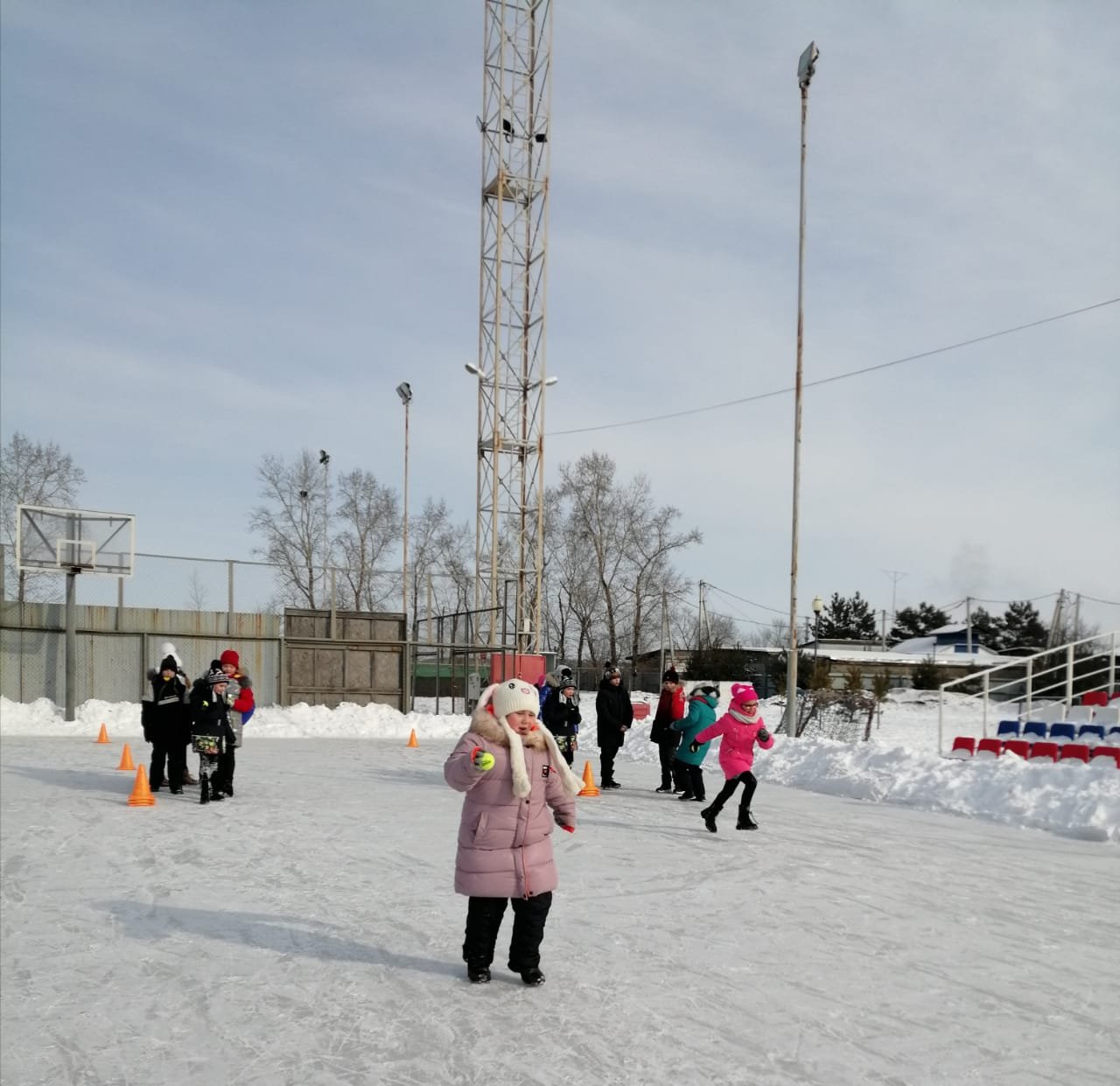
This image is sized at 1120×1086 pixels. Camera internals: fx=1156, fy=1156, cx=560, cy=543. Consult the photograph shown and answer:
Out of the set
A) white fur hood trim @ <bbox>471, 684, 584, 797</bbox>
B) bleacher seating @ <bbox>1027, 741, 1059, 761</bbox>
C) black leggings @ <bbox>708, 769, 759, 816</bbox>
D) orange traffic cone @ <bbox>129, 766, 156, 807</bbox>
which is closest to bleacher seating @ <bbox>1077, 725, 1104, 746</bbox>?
bleacher seating @ <bbox>1027, 741, 1059, 761</bbox>

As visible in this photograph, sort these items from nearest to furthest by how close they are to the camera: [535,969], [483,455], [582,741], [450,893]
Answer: [535,969]
[450,893]
[582,741]
[483,455]

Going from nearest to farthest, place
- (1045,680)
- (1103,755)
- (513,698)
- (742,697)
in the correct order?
(513,698) < (742,697) < (1103,755) < (1045,680)

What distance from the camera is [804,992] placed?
553 cm

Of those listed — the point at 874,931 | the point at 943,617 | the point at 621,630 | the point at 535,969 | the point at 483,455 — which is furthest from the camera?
the point at 943,617

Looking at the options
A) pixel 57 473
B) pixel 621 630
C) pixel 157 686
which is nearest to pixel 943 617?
pixel 621 630

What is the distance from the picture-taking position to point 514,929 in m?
5.47

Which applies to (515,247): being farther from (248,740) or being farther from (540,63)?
(248,740)

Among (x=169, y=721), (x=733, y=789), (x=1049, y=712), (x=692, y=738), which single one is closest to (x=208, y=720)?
(x=169, y=721)

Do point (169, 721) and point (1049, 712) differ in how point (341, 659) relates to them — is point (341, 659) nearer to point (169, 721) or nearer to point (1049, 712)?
point (1049, 712)

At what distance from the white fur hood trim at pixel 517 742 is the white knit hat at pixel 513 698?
0.10 feet

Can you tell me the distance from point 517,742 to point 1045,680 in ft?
124

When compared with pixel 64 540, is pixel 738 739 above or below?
below

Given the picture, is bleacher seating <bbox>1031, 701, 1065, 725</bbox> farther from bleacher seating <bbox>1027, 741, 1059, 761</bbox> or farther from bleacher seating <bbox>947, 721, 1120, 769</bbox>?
bleacher seating <bbox>1027, 741, 1059, 761</bbox>

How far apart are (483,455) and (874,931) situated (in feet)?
128
